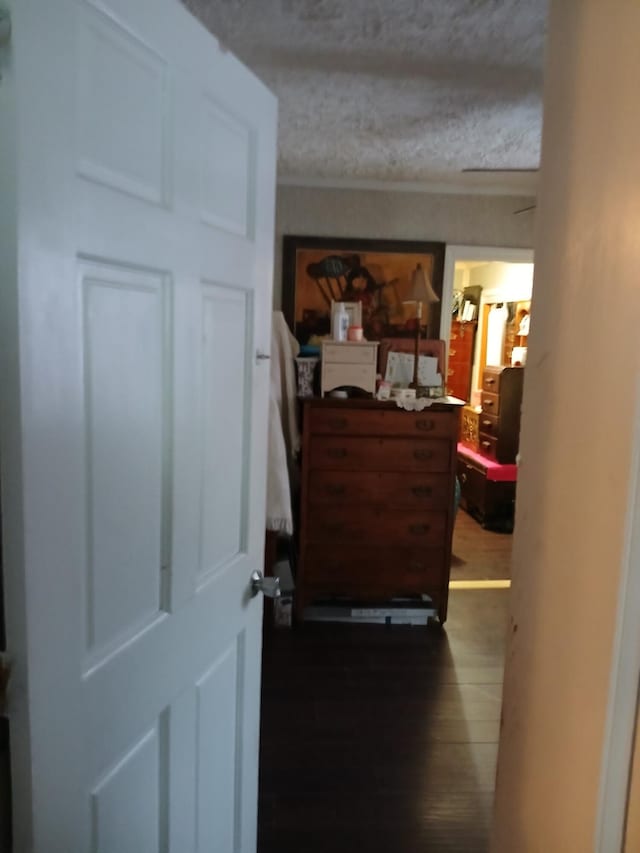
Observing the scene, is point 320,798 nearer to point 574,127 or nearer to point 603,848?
point 603,848

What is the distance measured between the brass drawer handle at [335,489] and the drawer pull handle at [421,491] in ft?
1.17

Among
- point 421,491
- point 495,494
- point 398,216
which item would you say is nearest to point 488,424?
point 495,494

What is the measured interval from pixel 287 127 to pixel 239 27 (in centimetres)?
93

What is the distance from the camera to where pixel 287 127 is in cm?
285

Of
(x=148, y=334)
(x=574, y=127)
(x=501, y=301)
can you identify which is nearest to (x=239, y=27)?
(x=574, y=127)

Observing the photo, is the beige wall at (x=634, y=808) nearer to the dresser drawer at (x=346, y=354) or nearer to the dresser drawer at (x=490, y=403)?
the dresser drawer at (x=346, y=354)

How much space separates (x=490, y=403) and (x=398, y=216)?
2.01 meters

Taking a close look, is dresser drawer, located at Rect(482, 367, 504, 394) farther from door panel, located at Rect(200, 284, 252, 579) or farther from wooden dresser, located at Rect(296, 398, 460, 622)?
door panel, located at Rect(200, 284, 252, 579)

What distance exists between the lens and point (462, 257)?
3.93 meters

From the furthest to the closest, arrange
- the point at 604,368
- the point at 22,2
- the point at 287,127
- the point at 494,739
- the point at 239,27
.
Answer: the point at 287,127 → the point at 494,739 → the point at 239,27 → the point at 604,368 → the point at 22,2

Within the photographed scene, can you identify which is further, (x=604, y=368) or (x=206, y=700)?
(x=206, y=700)

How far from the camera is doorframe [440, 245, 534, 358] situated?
3916 mm

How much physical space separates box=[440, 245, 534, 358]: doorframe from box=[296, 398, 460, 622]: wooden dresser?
3.02 ft

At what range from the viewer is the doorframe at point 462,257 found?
3916mm
